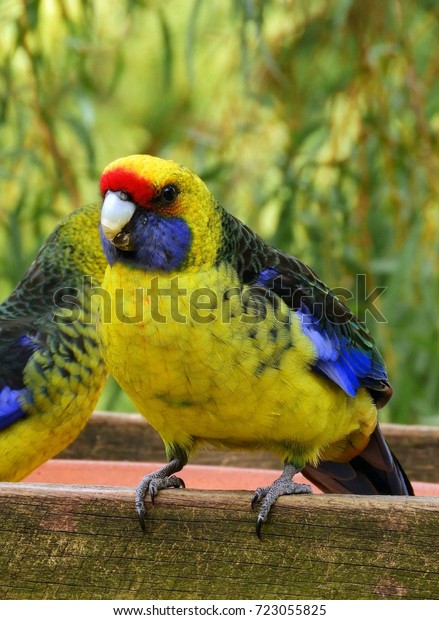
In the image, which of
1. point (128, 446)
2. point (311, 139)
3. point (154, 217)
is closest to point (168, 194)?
point (154, 217)

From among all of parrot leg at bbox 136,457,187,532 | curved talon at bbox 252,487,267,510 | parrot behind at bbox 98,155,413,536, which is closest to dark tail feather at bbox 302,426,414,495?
parrot behind at bbox 98,155,413,536

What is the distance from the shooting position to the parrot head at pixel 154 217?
154cm

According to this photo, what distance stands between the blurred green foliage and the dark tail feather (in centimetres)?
80

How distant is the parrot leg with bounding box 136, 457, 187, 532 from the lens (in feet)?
4.64

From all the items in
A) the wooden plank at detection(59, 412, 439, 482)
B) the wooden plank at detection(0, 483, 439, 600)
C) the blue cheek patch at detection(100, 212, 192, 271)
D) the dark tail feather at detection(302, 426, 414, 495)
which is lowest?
the wooden plank at detection(59, 412, 439, 482)

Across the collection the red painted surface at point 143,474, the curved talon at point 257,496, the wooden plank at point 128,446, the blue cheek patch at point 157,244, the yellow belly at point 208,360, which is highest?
the blue cheek patch at point 157,244

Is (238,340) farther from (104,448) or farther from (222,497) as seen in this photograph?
(104,448)

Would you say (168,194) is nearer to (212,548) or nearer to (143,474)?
(212,548)

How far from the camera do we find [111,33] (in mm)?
3418

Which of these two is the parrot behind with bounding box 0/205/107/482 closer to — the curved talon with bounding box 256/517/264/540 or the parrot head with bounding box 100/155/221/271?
the parrot head with bounding box 100/155/221/271

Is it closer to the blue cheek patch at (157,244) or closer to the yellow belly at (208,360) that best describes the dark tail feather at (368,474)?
the yellow belly at (208,360)

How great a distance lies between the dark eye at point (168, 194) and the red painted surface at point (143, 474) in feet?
2.29

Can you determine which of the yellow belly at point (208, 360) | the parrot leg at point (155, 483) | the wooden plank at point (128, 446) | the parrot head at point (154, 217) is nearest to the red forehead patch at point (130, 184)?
the parrot head at point (154, 217)
